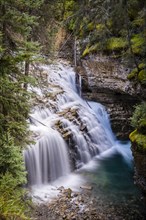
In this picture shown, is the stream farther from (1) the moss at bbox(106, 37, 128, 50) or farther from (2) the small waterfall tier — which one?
(1) the moss at bbox(106, 37, 128, 50)

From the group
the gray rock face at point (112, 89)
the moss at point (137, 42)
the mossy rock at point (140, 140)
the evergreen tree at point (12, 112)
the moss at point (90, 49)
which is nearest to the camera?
the evergreen tree at point (12, 112)

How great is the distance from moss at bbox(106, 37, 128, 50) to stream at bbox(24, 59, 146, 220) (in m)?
3.78

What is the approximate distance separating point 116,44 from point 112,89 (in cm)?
285

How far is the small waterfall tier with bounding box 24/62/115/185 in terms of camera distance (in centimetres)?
1230

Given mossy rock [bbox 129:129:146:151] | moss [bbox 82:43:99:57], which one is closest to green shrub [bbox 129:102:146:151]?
mossy rock [bbox 129:129:146:151]

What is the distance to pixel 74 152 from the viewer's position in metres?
14.1

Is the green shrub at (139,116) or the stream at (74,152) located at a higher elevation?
the green shrub at (139,116)

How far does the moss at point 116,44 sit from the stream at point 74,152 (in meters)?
3.78

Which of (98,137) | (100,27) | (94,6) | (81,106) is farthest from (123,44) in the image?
(98,137)

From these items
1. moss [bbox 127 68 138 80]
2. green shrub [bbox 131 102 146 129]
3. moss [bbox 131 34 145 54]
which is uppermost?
moss [bbox 131 34 145 54]

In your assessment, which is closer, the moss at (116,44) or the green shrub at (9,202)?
the green shrub at (9,202)

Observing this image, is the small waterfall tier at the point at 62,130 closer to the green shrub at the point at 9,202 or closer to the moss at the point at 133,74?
the moss at the point at 133,74

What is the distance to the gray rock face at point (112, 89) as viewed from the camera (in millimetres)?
16859

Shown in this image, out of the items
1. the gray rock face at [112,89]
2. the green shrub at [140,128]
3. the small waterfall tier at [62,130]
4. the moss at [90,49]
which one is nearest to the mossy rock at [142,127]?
the green shrub at [140,128]
